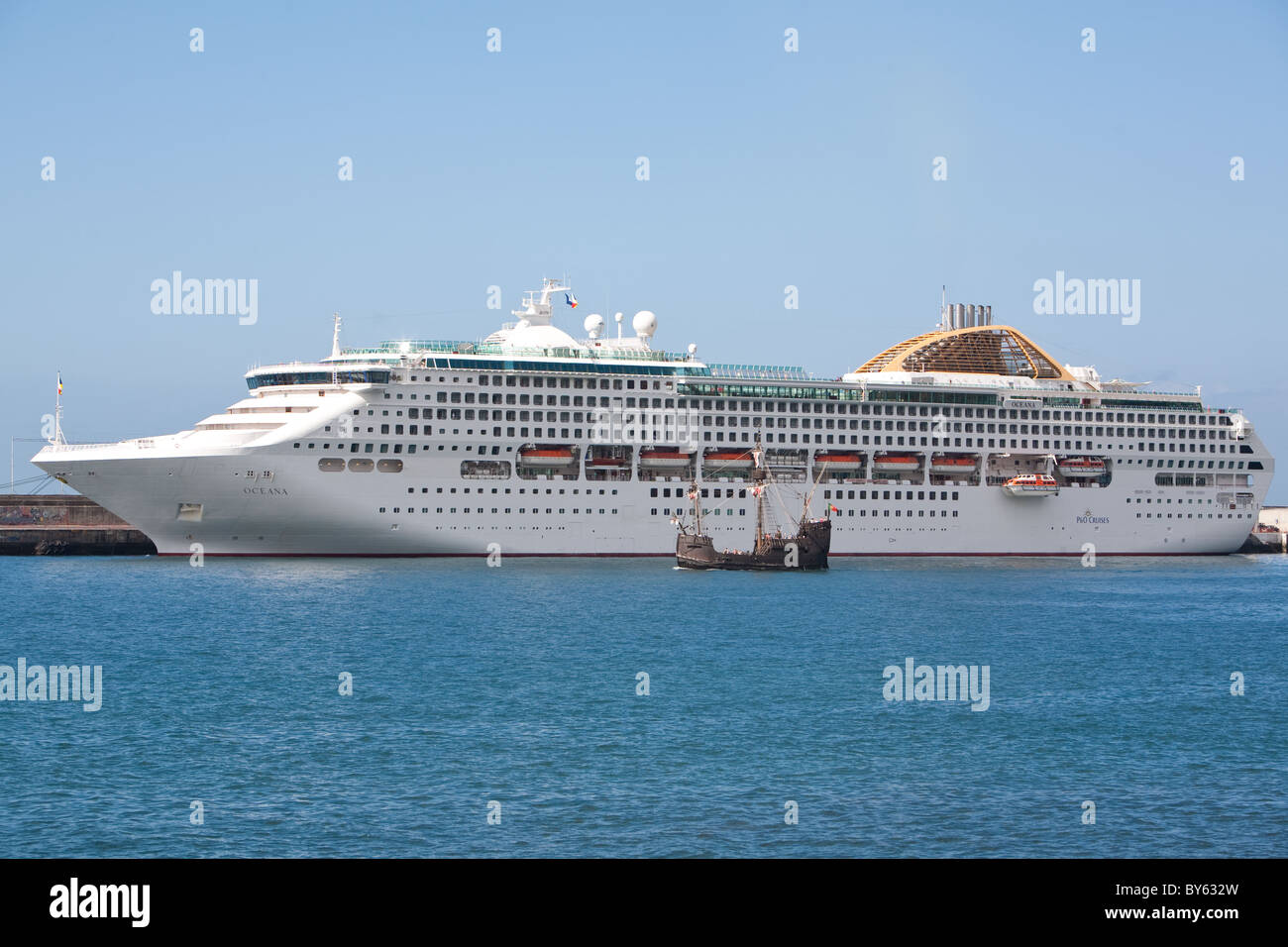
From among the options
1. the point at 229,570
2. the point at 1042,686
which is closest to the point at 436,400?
the point at 229,570

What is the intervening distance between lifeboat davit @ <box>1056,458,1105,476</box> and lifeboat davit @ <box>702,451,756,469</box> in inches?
870

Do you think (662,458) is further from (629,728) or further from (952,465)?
(629,728)

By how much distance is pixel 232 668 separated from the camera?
37375 mm

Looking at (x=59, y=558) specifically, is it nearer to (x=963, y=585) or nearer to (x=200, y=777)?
(x=963, y=585)

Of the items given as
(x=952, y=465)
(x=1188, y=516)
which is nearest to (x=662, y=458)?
(x=952, y=465)

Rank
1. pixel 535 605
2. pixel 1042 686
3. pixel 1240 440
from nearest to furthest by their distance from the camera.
Answer: pixel 1042 686 < pixel 535 605 < pixel 1240 440

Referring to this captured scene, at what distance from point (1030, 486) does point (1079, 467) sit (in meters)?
5.53

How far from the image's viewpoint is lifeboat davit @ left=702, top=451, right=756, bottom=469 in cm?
7938

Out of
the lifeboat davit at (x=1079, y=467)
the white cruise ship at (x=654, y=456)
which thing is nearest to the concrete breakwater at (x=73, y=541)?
the white cruise ship at (x=654, y=456)

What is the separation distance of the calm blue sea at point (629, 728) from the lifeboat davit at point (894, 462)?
26785 mm

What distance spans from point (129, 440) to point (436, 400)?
16033mm

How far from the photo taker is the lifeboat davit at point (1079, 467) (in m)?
87.5

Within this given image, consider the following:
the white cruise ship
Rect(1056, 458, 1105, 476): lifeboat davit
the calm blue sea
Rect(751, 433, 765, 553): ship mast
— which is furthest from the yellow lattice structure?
the calm blue sea

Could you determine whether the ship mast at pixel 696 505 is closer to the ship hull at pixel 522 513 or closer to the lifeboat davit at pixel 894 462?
the ship hull at pixel 522 513
